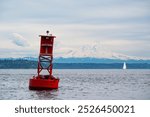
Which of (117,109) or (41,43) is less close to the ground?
(41,43)

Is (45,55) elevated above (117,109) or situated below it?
above

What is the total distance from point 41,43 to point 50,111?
Result: 44.2 metres

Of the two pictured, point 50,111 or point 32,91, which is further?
point 32,91

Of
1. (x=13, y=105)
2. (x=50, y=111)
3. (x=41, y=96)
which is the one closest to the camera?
(x=50, y=111)

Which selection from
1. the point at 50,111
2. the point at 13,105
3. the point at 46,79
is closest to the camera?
the point at 50,111

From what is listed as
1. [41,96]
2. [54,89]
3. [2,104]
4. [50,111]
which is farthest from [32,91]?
[50,111]

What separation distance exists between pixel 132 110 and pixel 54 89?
4441 cm

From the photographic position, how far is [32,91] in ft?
267

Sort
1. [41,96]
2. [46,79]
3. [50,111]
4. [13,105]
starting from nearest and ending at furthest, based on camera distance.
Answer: [50,111], [13,105], [41,96], [46,79]

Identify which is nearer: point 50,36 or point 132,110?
point 132,110

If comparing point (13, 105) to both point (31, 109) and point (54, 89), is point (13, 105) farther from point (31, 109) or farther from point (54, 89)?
point (54, 89)

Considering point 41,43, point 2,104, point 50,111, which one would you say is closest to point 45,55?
point 41,43

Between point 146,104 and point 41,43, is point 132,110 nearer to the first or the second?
point 146,104

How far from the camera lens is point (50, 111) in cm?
3734
